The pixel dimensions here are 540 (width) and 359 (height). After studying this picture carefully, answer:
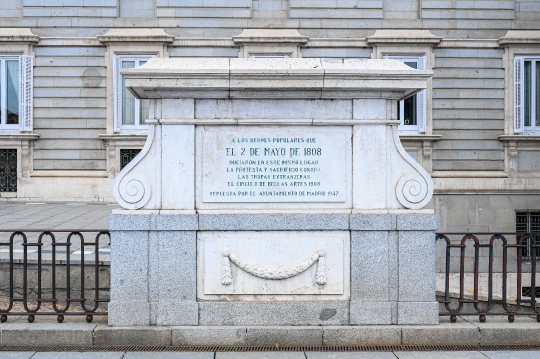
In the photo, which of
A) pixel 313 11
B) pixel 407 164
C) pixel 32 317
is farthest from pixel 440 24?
pixel 32 317

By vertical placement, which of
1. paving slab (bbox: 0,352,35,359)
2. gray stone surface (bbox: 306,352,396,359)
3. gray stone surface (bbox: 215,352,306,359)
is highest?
gray stone surface (bbox: 306,352,396,359)

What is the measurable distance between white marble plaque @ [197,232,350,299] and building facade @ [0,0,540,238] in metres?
14.4

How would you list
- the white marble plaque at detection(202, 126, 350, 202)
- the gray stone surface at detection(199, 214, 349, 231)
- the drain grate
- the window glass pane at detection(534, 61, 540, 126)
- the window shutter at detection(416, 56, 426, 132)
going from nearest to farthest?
1. the drain grate
2. the gray stone surface at detection(199, 214, 349, 231)
3. the white marble plaque at detection(202, 126, 350, 202)
4. the window shutter at detection(416, 56, 426, 132)
5. the window glass pane at detection(534, 61, 540, 126)

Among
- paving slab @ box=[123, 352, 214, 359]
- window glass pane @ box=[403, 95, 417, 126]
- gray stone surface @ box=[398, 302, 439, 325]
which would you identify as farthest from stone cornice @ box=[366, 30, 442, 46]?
paving slab @ box=[123, 352, 214, 359]

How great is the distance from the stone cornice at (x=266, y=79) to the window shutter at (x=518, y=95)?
634 inches

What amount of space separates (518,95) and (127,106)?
1318 centimetres

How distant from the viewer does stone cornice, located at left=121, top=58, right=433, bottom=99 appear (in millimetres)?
6746

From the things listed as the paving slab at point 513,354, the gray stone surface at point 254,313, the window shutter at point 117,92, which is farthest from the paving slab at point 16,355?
the window shutter at point 117,92

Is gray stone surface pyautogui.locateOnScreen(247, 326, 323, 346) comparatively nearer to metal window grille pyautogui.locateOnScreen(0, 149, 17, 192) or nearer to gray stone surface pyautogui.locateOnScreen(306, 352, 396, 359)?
gray stone surface pyautogui.locateOnScreen(306, 352, 396, 359)

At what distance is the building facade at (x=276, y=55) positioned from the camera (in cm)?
2086

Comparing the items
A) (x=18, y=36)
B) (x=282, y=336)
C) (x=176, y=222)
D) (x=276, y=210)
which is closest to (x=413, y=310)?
(x=282, y=336)

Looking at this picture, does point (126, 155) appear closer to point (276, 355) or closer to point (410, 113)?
point (410, 113)

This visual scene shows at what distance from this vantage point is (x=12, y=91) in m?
21.4

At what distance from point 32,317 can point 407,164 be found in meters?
4.48
